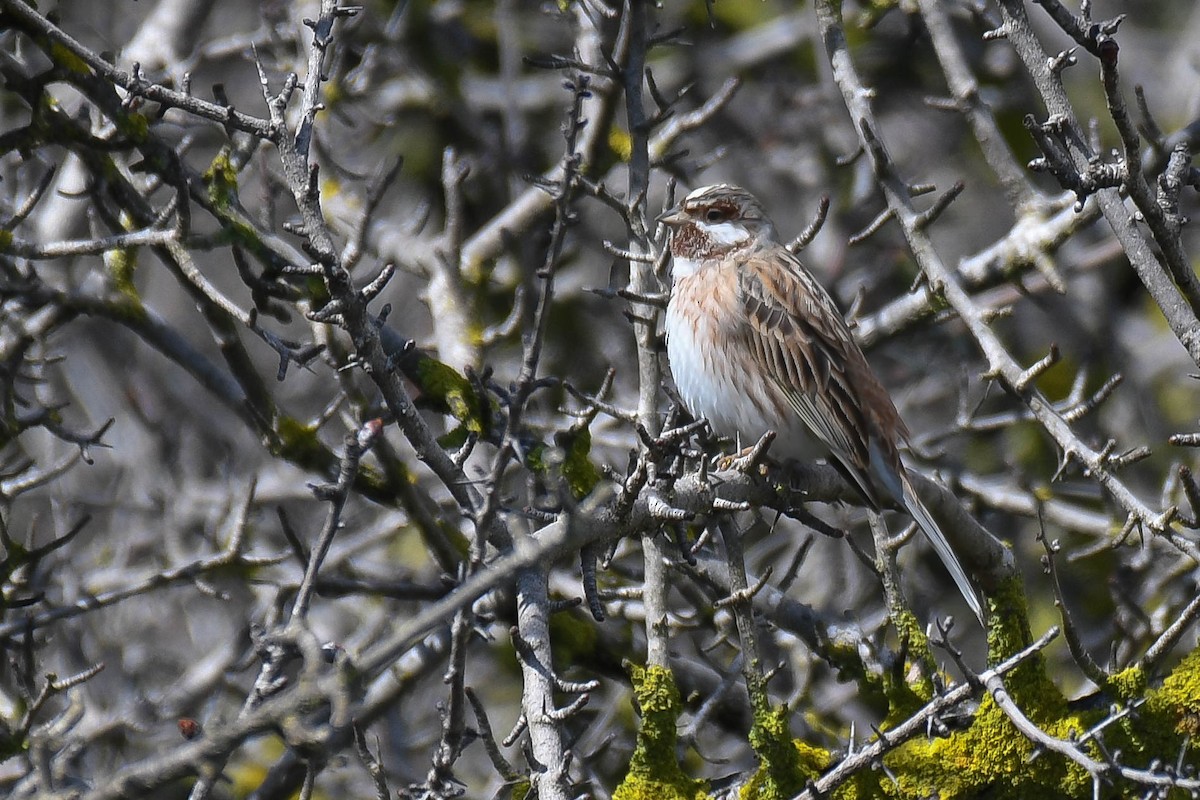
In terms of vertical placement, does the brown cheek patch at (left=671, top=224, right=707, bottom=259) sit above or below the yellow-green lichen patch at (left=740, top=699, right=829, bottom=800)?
above

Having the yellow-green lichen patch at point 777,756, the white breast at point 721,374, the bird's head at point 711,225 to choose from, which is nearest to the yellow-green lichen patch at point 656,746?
the yellow-green lichen patch at point 777,756

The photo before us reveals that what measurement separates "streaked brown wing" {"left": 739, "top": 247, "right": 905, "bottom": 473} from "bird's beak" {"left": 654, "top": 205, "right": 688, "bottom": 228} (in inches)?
14.4

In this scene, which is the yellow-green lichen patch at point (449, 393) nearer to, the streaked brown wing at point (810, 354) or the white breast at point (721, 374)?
the white breast at point (721, 374)

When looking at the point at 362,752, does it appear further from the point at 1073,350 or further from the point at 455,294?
the point at 1073,350

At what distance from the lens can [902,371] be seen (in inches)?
338

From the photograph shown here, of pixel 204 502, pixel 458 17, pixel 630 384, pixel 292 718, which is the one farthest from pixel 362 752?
pixel 458 17

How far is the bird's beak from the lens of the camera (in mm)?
5566

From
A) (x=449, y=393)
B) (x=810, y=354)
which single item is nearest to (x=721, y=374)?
(x=810, y=354)

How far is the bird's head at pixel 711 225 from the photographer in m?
5.98

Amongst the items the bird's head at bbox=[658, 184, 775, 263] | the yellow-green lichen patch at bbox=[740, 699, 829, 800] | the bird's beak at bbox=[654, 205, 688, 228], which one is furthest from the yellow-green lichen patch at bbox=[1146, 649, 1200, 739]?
the bird's head at bbox=[658, 184, 775, 263]

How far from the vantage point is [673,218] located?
5770 millimetres

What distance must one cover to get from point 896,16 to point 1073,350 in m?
3.14

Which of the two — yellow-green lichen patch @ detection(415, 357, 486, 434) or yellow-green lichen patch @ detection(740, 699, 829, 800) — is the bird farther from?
yellow-green lichen patch @ detection(740, 699, 829, 800)

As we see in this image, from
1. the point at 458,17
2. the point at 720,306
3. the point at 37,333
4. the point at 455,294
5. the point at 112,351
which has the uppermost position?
the point at 458,17
